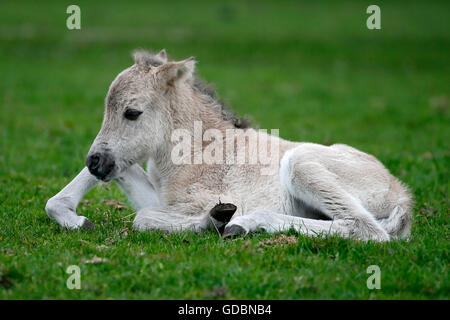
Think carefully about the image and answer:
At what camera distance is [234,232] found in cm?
683

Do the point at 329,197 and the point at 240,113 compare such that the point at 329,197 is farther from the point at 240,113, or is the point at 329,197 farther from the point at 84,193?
the point at 240,113

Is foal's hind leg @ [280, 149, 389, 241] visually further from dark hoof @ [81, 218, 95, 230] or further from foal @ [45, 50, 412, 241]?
dark hoof @ [81, 218, 95, 230]

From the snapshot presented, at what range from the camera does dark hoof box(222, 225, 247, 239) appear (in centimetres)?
682

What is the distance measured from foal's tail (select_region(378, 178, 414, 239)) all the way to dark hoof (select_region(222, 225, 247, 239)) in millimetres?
1767

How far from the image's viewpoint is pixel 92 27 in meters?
31.1

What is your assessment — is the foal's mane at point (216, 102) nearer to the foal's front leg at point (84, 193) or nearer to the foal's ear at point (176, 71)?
the foal's ear at point (176, 71)

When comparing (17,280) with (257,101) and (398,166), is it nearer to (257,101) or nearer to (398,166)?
(398,166)

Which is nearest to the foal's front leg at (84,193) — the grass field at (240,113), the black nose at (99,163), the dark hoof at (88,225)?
the dark hoof at (88,225)

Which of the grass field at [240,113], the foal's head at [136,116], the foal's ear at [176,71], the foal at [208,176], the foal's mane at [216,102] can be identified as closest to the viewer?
the grass field at [240,113]

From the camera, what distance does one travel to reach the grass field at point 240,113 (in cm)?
Result: 576

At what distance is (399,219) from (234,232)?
2.03 meters

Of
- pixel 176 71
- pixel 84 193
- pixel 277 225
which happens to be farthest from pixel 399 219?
pixel 84 193

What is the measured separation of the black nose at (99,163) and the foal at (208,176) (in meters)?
0.01
